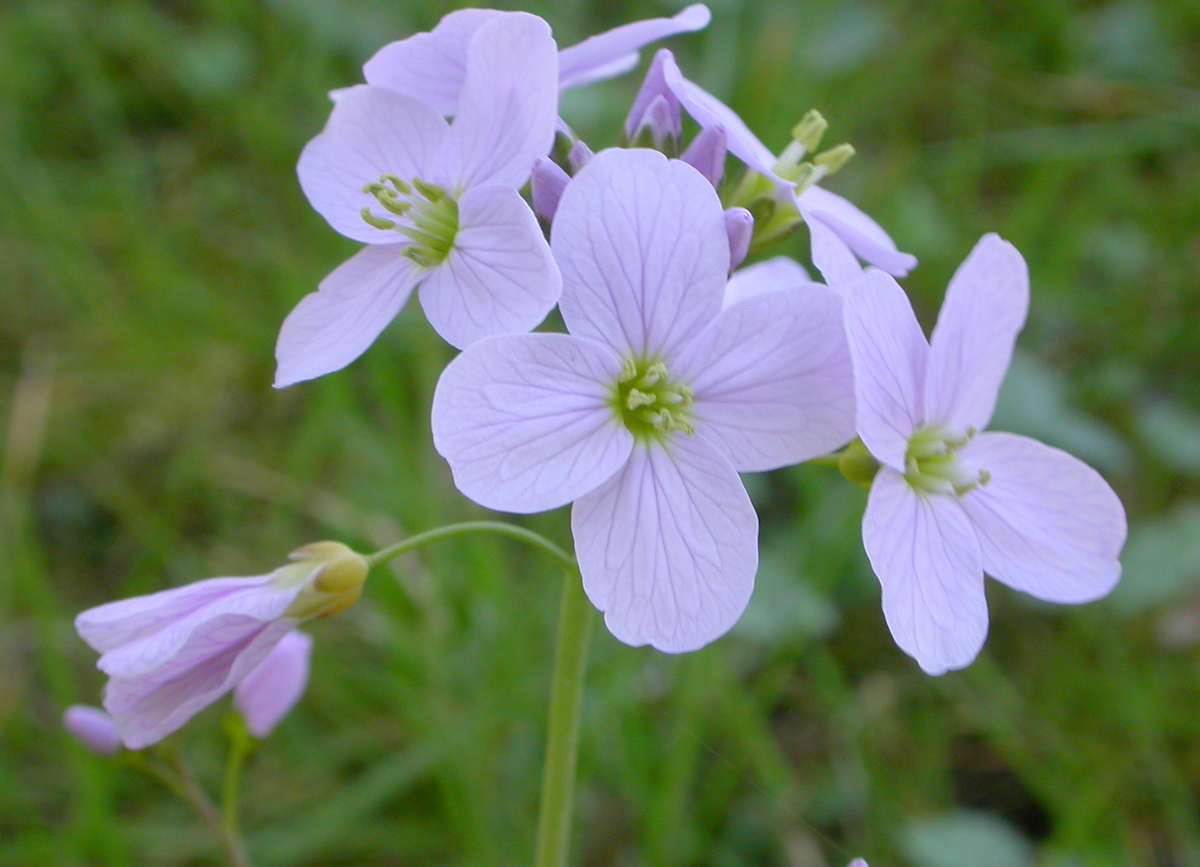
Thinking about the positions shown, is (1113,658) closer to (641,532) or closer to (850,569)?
(850,569)

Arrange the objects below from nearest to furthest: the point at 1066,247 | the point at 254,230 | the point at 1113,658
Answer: the point at 1113,658, the point at 1066,247, the point at 254,230

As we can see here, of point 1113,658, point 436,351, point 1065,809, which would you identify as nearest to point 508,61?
point 436,351

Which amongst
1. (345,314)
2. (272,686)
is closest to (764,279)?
(345,314)

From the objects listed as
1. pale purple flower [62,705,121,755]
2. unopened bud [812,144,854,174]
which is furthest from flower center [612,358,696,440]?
pale purple flower [62,705,121,755]

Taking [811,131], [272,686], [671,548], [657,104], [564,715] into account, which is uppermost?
[657,104]

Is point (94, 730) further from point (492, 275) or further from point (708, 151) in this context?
point (708, 151)
